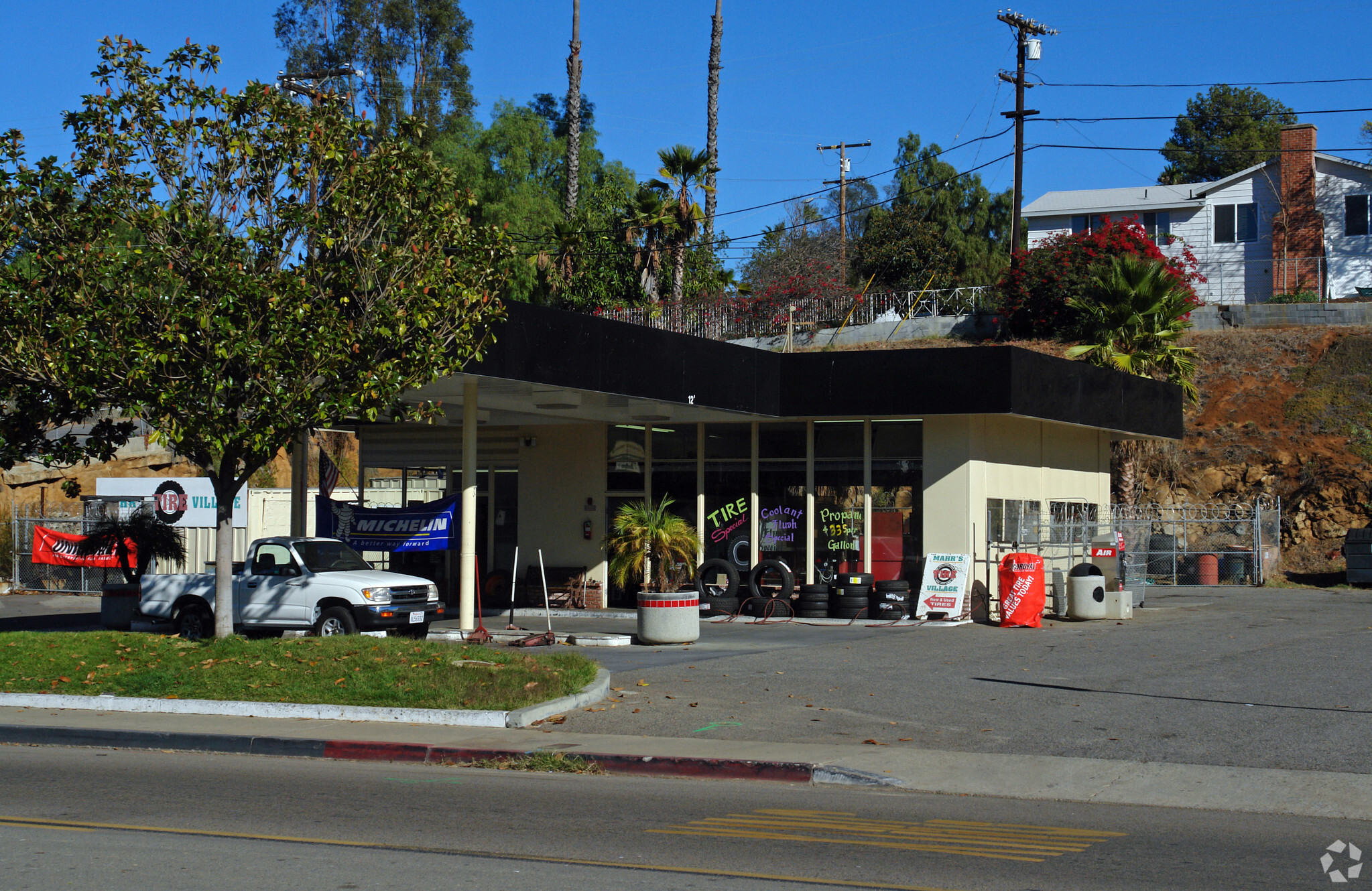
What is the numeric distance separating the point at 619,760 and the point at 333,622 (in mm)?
9474

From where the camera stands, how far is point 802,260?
55.9 m

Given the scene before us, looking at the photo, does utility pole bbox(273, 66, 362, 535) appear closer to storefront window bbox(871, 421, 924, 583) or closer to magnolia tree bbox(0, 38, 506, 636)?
magnolia tree bbox(0, 38, 506, 636)

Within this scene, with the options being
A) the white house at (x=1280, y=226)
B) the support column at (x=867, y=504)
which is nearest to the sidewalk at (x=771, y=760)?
the support column at (x=867, y=504)

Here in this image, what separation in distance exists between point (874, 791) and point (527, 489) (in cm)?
1725

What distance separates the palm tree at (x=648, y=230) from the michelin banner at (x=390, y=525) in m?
21.9

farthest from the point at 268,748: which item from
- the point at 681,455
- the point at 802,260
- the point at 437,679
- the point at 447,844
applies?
the point at 802,260

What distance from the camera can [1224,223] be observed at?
1986 inches

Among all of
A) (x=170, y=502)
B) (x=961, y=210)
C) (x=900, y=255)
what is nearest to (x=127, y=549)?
(x=170, y=502)

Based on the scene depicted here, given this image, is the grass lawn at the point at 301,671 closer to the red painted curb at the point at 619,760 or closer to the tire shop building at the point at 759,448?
the red painted curb at the point at 619,760

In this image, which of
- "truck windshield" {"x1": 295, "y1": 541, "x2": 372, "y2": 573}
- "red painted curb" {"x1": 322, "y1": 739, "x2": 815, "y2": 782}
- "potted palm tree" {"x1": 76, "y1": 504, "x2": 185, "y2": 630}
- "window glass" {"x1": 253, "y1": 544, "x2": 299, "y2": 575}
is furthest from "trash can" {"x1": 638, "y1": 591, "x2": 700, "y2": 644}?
"potted palm tree" {"x1": 76, "y1": 504, "x2": 185, "y2": 630}

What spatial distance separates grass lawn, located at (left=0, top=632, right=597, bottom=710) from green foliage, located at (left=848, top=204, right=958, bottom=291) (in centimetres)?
4427

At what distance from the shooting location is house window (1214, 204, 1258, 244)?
164 feet

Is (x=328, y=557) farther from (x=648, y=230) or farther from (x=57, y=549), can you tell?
(x=648, y=230)

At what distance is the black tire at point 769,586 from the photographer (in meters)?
23.1
